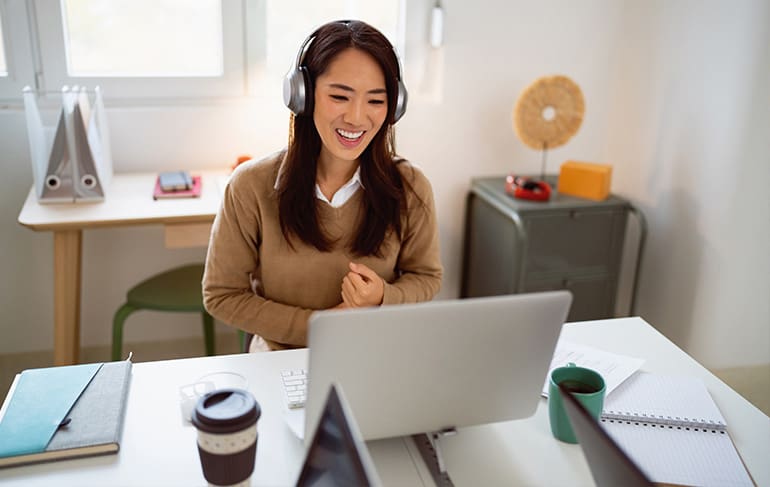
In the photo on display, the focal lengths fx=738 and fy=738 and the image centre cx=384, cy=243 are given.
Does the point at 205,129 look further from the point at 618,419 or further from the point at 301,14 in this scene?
the point at 618,419

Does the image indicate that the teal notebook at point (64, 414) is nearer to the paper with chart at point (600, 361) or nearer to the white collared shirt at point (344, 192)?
the white collared shirt at point (344, 192)

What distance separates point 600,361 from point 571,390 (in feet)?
0.77

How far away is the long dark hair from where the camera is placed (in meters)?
1.46

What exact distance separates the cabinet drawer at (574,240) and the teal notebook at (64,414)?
1.49 meters

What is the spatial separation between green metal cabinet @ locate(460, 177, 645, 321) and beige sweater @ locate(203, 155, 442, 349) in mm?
851

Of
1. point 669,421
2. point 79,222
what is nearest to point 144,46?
point 79,222

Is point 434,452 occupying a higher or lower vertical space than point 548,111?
lower

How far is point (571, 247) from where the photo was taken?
247 centimetres

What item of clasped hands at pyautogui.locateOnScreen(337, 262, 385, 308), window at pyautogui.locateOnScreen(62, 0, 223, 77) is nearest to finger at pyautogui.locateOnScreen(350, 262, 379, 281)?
clasped hands at pyautogui.locateOnScreen(337, 262, 385, 308)

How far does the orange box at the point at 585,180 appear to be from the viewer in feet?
8.05

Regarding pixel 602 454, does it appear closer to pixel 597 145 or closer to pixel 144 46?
pixel 144 46

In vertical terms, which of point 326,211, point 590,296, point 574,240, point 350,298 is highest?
point 326,211

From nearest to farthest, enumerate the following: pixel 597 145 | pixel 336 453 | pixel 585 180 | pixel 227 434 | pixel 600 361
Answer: pixel 336 453 < pixel 227 434 < pixel 600 361 < pixel 585 180 < pixel 597 145

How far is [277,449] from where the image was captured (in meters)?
1.09
